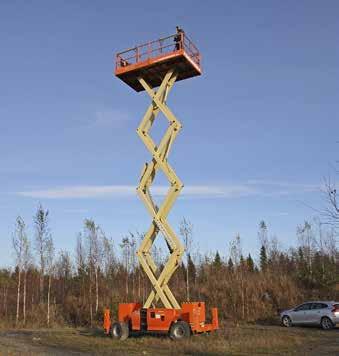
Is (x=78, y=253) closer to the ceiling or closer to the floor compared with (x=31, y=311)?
closer to the ceiling

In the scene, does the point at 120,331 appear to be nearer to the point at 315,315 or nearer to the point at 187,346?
the point at 187,346

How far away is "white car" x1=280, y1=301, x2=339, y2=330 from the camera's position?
71.0ft

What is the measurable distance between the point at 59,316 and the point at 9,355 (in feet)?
74.9

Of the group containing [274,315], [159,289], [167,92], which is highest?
[167,92]

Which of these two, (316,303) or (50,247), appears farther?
(50,247)

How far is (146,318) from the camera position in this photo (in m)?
17.4

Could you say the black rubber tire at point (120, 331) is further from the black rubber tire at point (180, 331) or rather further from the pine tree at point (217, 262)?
the pine tree at point (217, 262)

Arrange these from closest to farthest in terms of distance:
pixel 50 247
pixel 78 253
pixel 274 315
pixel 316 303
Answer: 1. pixel 316 303
2. pixel 274 315
3. pixel 50 247
4. pixel 78 253

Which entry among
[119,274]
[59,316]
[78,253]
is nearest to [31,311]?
[59,316]

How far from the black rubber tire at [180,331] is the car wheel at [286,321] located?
1059cm

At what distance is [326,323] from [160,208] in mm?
10996

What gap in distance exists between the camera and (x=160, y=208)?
1802 cm

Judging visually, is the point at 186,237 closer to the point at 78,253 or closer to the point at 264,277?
the point at 264,277

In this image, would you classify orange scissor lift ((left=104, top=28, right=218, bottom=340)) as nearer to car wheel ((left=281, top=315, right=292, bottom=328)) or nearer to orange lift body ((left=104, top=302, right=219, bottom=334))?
orange lift body ((left=104, top=302, right=219, bottom=334))
